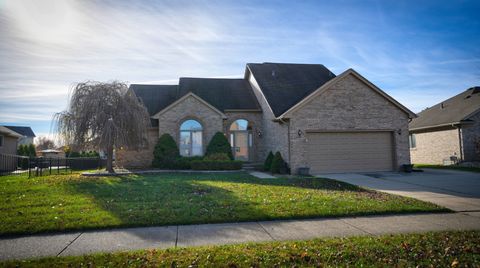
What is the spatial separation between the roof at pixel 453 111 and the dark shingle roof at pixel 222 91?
1504 centimetres

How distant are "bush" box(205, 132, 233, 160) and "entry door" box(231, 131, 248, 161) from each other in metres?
2.06

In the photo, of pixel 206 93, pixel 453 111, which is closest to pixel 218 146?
pixel 206 93

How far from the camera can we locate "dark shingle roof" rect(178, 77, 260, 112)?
21484 mm

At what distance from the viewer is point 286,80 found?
71.1 ft

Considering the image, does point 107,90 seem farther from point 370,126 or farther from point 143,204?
point 370,126

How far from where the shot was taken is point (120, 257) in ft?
14.3

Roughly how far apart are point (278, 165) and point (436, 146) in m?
15.8

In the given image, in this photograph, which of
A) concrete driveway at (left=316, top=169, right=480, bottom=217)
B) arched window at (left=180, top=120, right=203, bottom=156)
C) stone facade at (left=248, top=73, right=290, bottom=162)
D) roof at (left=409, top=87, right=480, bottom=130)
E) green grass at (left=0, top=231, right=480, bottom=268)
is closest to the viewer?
green grass at (left=0, top=231, right=480, bottom=268)

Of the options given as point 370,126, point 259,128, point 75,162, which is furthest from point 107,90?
point 370,126

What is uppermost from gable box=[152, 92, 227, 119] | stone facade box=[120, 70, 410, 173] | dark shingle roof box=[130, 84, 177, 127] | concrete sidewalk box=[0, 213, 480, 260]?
dark shingle roof box=[130, 84, 177, 127]

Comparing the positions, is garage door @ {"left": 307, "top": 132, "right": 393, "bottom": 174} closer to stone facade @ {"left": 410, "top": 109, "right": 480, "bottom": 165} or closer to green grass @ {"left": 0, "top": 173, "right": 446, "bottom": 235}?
green grass @ {"left": 0, "top": 173, "right": 446, "bottom": 235}

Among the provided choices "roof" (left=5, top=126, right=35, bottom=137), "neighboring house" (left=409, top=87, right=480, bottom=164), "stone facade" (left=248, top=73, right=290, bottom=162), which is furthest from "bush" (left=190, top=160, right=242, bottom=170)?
"roof" (left=5, top=126, right=35, bottom=137)

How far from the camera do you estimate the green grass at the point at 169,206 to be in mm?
6273

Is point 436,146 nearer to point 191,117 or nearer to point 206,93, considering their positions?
point 206,93
